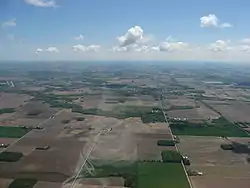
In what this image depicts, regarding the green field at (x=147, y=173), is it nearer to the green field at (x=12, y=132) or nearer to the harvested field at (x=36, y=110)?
the green field at (x=12, y=132)

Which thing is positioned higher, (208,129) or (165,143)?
(165,143)

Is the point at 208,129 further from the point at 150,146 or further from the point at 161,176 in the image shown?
the point at 161,176

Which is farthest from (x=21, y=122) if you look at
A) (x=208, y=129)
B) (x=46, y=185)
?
(x=208, y=129)

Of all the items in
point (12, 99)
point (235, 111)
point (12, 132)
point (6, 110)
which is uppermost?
point (12, 132)

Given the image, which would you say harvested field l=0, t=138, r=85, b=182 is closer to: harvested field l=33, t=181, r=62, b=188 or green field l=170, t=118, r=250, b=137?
harvested field l=33, t=181, r=62, b=188

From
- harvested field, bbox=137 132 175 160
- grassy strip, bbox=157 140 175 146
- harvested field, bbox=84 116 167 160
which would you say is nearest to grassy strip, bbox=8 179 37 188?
harvested field, bbox=84 116 167 160

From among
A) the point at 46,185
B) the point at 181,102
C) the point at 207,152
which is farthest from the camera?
the point at 181,102

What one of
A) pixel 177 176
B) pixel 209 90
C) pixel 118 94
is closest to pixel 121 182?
pixel 177 176

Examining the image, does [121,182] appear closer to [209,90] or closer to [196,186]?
[196,186]
